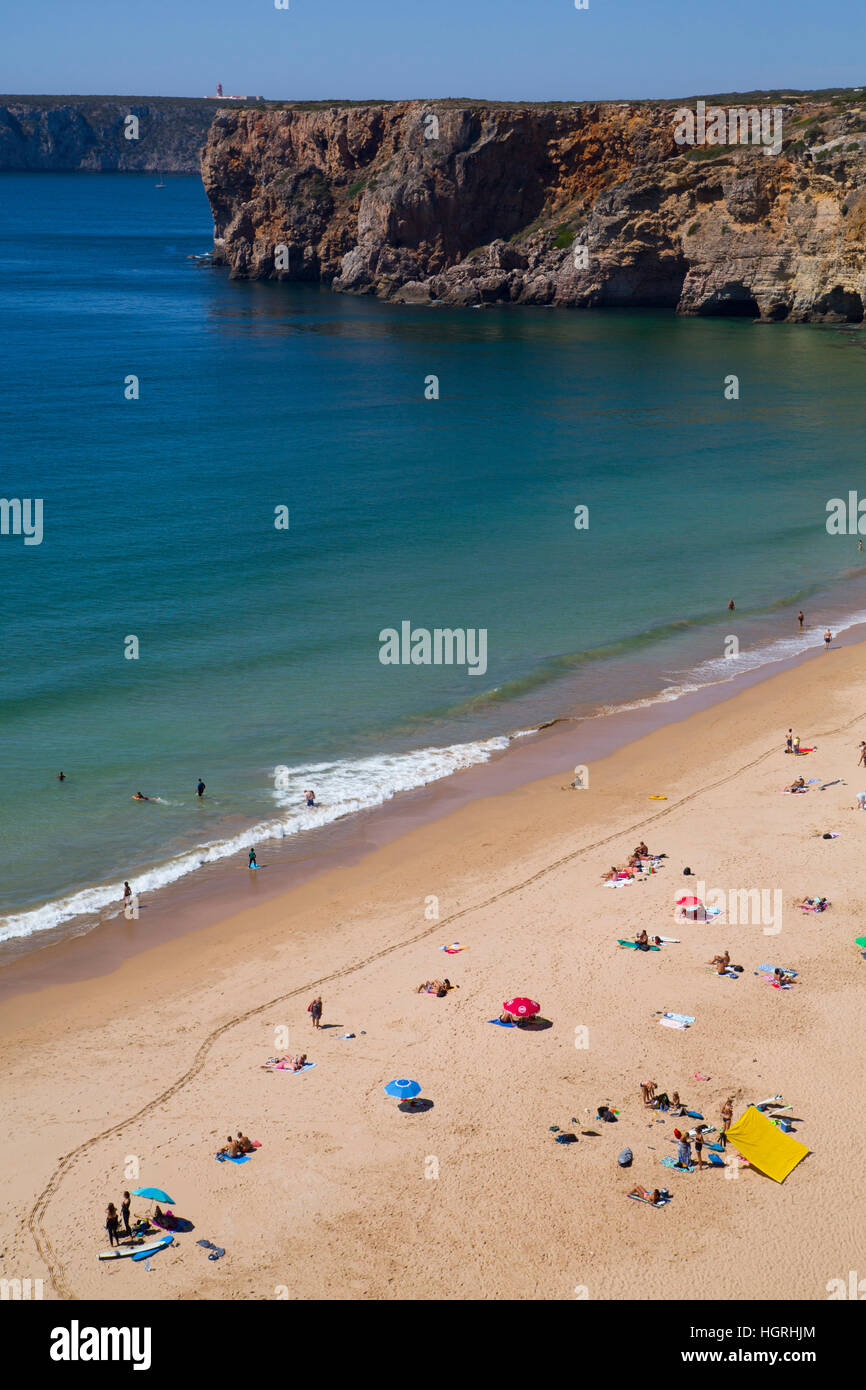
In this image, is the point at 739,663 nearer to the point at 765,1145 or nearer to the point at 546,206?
the point at 765,1145

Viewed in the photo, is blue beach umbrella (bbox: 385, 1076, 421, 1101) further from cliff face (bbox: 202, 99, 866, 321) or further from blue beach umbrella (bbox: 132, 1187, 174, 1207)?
cliff face (bbox: 202, 99, 866, 321)

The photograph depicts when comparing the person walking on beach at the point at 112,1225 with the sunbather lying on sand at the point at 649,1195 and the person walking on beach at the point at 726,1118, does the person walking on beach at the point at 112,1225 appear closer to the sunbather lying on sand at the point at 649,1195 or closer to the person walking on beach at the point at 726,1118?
the sunbather lying on sand at the point at 649,1195

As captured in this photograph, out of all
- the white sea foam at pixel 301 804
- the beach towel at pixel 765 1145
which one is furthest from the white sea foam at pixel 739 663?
the beach towel at pixel 765 1145

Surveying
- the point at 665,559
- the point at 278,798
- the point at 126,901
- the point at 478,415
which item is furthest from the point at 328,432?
the point at 126,901

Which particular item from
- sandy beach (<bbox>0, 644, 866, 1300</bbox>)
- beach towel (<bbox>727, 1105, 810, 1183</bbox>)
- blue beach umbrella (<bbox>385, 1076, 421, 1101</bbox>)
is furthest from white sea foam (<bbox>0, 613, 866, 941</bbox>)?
beach towel (<bbox>727, 1105, 810, 1183</bbox>)

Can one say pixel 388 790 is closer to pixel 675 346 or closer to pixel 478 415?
pixel 478 415

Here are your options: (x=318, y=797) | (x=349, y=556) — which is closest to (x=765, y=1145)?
(x=318, y=797)
